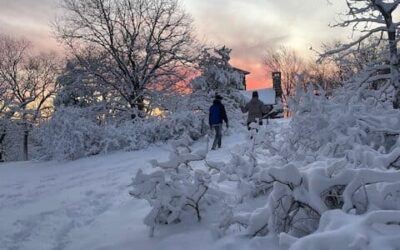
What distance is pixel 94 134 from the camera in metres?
17.9

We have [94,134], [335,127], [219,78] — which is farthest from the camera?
[219,78]

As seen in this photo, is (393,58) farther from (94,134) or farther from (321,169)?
(94,134)

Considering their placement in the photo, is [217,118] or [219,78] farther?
[219,78]

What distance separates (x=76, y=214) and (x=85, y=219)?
0.39 m

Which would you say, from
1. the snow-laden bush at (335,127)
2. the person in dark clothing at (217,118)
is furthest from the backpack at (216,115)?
the snow-laden bush at (335,127)

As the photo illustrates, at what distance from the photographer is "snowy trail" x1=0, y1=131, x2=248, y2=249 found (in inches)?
224

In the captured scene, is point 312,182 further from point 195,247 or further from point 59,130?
point 59,130

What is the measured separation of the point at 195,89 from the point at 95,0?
325 inches

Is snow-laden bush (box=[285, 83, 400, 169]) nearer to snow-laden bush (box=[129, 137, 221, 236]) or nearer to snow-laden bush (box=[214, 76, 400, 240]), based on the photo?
snow-laden bush (box=[214, 76, 400, 240])

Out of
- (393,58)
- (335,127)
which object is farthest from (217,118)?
(335,127)

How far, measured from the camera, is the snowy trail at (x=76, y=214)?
5.68 m

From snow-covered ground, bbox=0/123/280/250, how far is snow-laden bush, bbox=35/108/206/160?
16.9ft

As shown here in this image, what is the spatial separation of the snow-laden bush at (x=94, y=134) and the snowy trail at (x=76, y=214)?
4924 millimetres

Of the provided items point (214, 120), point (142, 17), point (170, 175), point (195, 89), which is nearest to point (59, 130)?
point (214, 120)
